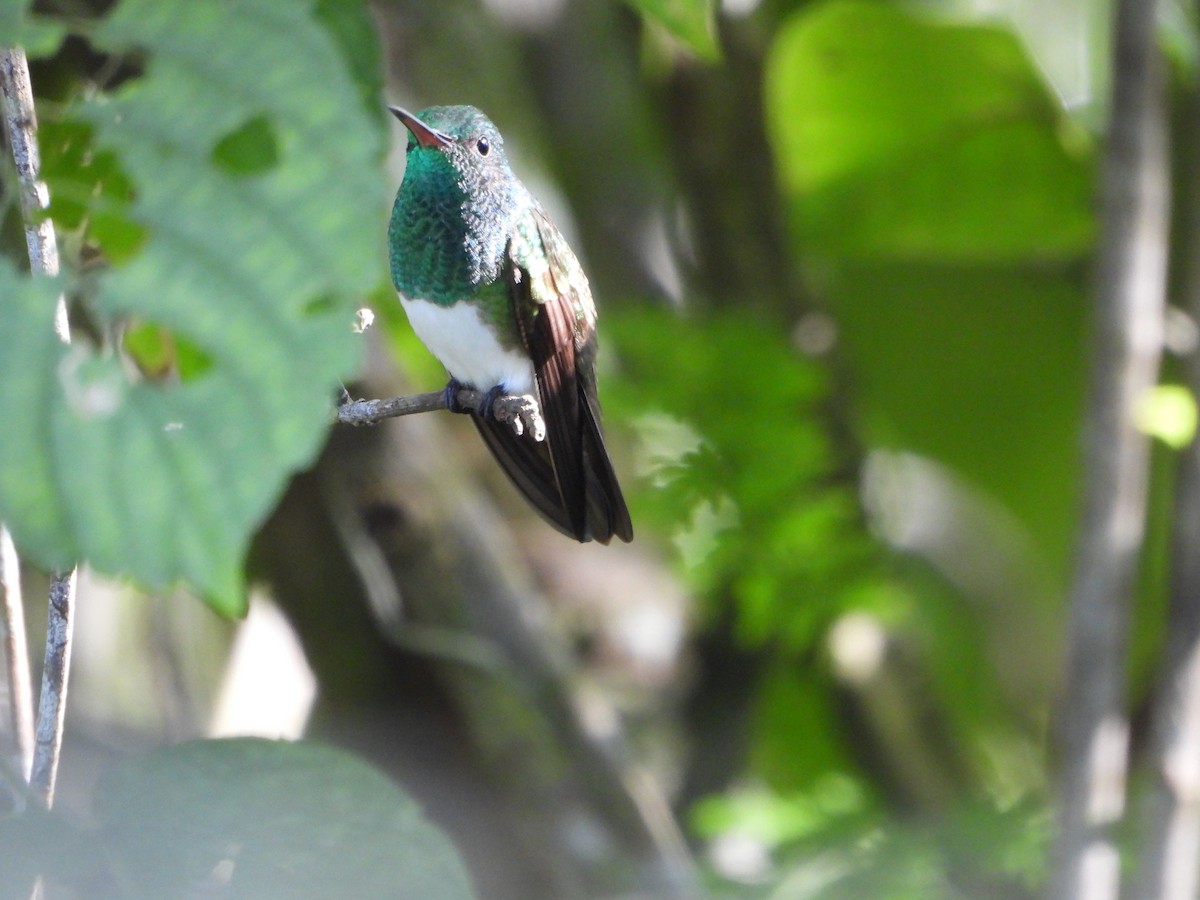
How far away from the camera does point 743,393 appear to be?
2.11 m

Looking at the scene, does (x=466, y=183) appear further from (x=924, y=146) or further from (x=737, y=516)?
Answer: (x=924, y=146)

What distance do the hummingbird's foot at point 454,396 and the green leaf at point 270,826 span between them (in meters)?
0.29

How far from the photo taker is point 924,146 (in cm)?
262

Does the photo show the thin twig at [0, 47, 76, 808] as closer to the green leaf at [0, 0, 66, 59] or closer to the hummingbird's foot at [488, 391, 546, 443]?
the green leaf at [0, 0, 66, 59]

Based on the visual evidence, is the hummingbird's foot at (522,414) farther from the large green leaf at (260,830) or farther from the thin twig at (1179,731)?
the thin twig at (1179,731)

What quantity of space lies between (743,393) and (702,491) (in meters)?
0.27

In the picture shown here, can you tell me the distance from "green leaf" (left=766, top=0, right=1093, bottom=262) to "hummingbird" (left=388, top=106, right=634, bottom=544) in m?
1.39

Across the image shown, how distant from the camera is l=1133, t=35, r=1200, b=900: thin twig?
1.79 metres

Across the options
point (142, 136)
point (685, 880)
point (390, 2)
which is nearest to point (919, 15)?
point (390, 2)

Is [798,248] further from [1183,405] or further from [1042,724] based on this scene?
[1042,724]

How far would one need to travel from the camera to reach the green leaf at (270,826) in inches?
33.4

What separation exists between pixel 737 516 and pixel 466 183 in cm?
99

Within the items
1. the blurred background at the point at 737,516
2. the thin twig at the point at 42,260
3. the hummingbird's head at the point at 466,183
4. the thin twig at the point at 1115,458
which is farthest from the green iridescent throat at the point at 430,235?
the thin twig at the point at 1115,458

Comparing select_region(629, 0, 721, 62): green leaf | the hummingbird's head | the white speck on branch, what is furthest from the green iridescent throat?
select_region(629, 0, 721, 62): green leaf
